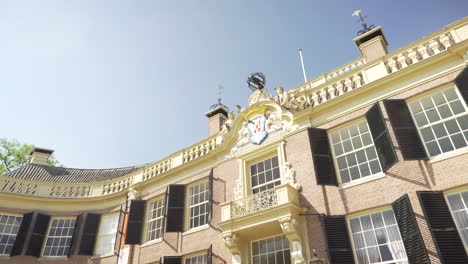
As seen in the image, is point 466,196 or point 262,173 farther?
point 262,173

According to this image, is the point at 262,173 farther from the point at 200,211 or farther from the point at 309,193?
the point at 200,211

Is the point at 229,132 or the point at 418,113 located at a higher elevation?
the point at 229,132

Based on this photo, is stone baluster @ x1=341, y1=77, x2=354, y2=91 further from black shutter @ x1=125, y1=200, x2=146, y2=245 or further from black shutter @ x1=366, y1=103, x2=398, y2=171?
black shutter @ x1=125, y1=200, x2=146, y2=245

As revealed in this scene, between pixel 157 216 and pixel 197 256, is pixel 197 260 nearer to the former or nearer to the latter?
pixel 197 256

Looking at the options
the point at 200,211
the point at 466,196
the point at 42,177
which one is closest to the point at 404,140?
the point at 466,196

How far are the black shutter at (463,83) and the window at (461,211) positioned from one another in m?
2.78

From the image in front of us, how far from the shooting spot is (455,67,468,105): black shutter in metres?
9.61

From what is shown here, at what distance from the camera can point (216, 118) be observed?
58.8ft

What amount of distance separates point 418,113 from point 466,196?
3.02m

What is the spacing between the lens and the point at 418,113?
10.7 meters

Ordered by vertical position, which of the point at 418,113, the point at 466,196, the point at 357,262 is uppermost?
the point at 418,113

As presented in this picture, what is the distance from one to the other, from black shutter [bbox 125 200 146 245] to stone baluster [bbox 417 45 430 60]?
1396 cm

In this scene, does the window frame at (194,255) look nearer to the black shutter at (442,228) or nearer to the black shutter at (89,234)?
the black shutter at (89,234)

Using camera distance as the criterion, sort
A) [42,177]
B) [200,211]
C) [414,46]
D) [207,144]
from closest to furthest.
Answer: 1. [414,46]
2. [200,211]
3. [207,144]
4. [42,177]
